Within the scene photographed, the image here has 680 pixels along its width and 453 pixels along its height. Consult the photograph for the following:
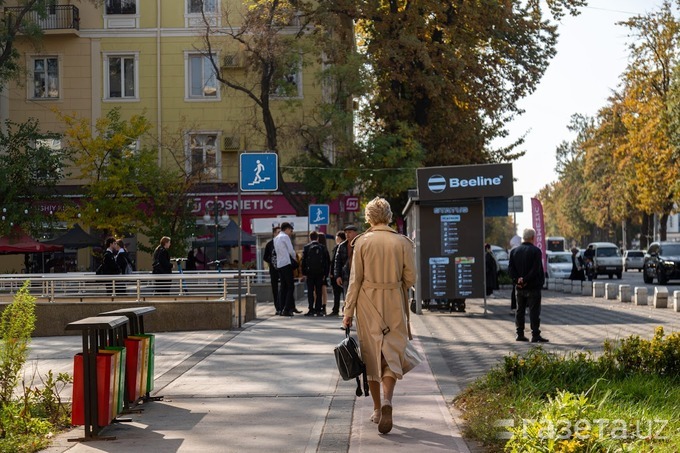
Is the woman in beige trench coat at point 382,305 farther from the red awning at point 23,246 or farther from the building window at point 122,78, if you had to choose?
the building window at point 122,78

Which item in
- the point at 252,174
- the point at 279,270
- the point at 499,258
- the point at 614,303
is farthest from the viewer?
the point at 499,258

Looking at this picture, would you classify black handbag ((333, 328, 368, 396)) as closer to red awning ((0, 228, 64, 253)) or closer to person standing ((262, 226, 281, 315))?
person standing ((262, 226, 281, 315))

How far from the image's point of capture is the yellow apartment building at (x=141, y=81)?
49969 mm

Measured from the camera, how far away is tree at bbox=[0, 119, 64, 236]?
4431 centimetres

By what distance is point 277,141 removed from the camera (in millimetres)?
40969

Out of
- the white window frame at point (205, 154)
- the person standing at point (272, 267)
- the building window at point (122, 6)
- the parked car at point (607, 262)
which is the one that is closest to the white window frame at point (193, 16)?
the building window at point (122, 6)

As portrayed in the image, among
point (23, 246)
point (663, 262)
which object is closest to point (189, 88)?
point (23, 246)

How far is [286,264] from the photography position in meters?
23.8

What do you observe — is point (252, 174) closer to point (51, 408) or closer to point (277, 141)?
point (51, 408)

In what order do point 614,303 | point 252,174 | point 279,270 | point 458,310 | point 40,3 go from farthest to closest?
point 40,3 → point 614,303 → point 458,310 → point 279,270 → point 252,174

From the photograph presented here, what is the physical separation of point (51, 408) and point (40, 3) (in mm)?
34466

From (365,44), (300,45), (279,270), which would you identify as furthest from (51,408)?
(365,44)

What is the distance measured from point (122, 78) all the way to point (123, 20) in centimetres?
250

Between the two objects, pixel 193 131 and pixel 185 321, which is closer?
pixel 185 321
